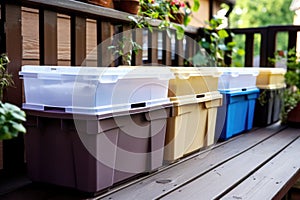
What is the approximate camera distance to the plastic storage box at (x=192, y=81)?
1767 mm

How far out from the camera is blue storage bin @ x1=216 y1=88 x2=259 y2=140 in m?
2.30

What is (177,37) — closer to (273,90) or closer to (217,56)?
(217,56)

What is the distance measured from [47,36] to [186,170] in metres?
0.89

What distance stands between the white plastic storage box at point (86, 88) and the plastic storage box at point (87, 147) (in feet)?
0.12

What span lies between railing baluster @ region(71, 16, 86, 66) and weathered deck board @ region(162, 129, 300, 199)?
3.02ft

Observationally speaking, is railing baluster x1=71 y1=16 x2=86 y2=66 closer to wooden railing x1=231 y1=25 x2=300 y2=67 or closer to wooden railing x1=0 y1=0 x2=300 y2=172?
wooden railing x1=0 y1=0 x2=300 y2=172

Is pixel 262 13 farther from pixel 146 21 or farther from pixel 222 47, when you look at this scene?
pixel 146 21

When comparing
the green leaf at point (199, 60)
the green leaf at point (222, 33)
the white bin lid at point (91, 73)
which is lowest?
the white bin lid at point (91, 73)

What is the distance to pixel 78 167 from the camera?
132 centimetres

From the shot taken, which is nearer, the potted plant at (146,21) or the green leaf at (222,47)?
the potted plant at (146,21)

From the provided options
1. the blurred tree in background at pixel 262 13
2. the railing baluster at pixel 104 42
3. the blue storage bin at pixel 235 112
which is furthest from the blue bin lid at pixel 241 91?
the blurred tree in background at pixel 262 13

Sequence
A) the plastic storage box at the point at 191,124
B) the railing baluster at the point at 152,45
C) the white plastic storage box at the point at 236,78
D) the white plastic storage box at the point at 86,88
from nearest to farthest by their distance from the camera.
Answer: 1. the white plastic storage box at the point at 86,88
2. the plastic storage box at the point at 191,124
3. the white plastic storage box at the point at 236,78
4. the railing baluster at the point at 152,45

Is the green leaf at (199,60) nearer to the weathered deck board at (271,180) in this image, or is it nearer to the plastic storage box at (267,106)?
the plastic storage box at (267,106)

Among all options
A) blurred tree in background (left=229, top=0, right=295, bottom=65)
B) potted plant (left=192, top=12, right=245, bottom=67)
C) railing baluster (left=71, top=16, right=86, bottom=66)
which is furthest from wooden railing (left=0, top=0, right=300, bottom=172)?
blurred tree in background (left=229, top=0, right=295, bottom=65)
